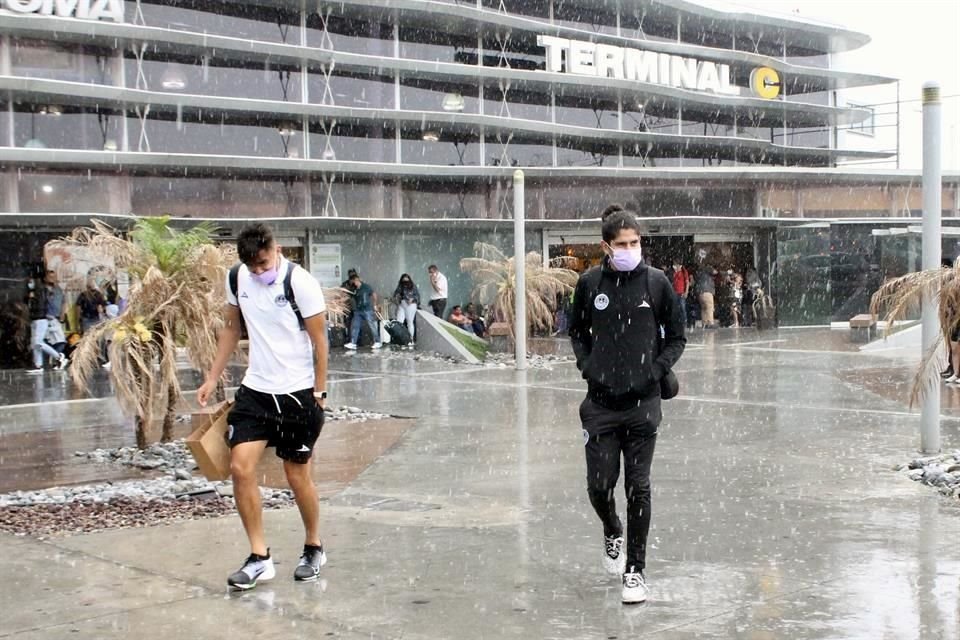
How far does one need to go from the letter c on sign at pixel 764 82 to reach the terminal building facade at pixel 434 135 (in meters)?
0.09

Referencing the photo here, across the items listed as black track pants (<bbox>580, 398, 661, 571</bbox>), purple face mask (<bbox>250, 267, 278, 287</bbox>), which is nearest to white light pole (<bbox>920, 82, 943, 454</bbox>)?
black track pants (<bbox>580, 398, 661, 571</bbox>)

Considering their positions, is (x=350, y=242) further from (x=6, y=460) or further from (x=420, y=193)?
(x=6, y=460)

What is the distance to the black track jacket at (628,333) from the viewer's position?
5.66 metres

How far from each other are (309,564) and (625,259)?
7.31ft

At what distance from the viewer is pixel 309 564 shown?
5.96 m

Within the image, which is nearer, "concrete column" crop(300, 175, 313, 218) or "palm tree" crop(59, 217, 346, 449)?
"palm tree" crop(59, 217, 346, 449)

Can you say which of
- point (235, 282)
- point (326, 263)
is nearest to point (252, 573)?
point (235, 282)

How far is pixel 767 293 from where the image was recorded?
37250mm

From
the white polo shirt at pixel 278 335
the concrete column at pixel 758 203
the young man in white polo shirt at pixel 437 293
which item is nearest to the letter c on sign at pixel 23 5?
the young man in white polo shirt at pixel 437 293

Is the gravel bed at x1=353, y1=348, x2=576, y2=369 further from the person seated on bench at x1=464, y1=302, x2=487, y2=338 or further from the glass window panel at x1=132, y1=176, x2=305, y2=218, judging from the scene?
the glass window panel at x1=132, y1=176, x2=305, y2=218

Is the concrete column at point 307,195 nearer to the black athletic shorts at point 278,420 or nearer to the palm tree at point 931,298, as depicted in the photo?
the palm tree at point 931,298

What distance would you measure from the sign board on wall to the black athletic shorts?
24.6m

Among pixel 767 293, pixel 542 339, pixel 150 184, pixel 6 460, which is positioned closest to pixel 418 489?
pixel 6 460

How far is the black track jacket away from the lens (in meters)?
5.66
